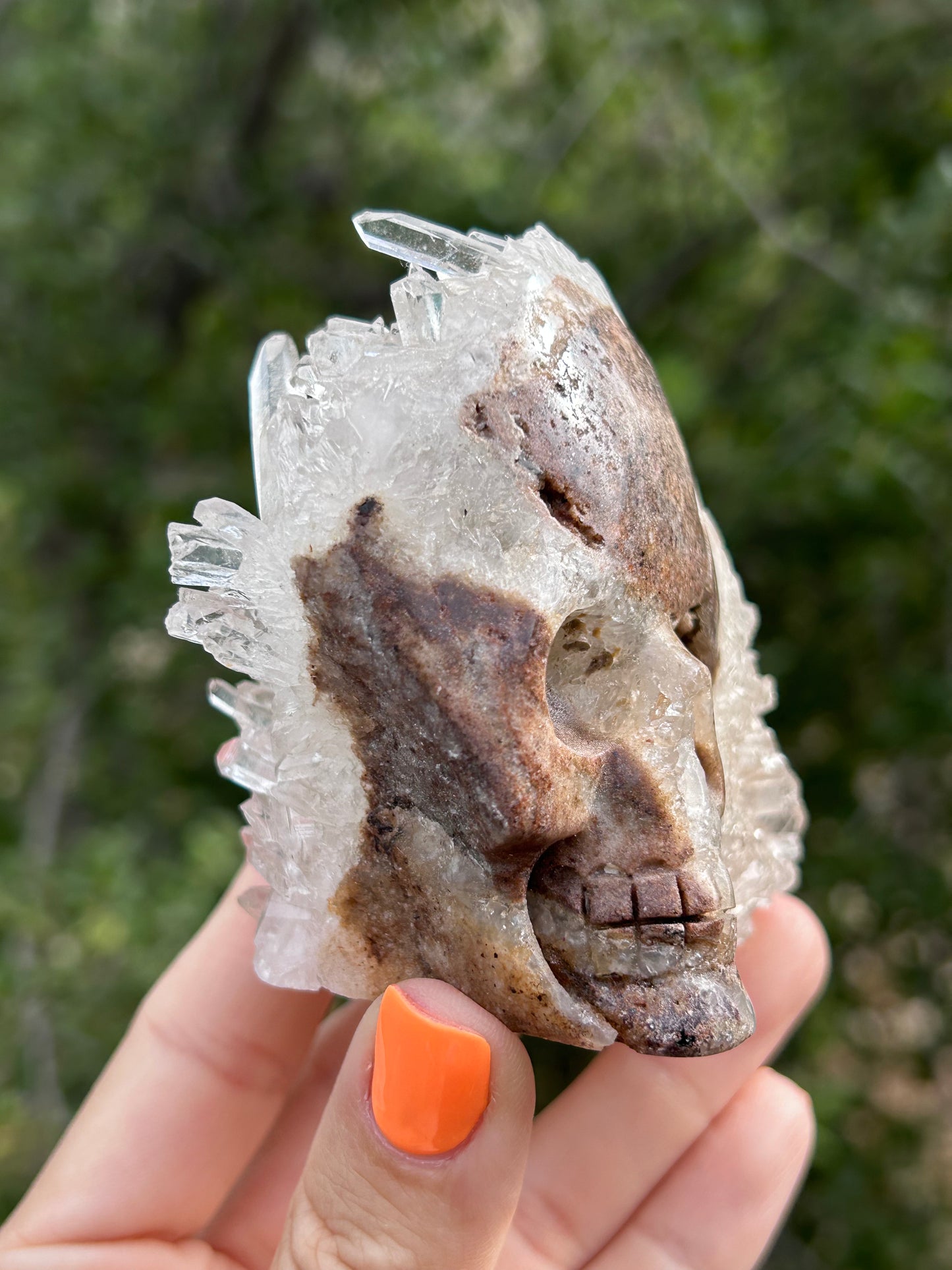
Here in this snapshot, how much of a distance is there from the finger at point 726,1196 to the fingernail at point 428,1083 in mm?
780

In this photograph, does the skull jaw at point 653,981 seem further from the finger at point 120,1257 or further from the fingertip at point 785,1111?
the finger at point 120,1257

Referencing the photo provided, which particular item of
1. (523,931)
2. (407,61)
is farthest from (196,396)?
(523,931)

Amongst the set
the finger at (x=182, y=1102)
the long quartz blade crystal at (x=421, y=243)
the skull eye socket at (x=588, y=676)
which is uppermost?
the long quartz blade crystal at (x=421, y=243)

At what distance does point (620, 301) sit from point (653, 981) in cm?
218

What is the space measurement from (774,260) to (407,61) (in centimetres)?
117

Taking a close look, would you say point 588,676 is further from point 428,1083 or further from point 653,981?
point 428,1083

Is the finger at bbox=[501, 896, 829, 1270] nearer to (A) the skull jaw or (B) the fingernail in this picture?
(A) the skull jaw

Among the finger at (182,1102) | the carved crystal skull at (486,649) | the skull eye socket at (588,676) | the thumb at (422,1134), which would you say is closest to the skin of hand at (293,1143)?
the finger at (182,1102)

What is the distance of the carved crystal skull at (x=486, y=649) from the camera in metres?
1.25

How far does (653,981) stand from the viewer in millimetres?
1293

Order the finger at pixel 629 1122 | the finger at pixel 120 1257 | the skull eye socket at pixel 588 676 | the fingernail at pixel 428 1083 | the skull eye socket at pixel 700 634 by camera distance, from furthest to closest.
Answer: the finger at pixel 629 1122 < the finger at pixel 120 1257 < the skull eye socket at pixel 700 634 < the skull eye socket at pixel 588 676 < the fingernail at pixel 428 1083

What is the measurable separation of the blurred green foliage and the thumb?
1.18m

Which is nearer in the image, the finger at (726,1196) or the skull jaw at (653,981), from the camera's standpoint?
the skull jaw at (653,981)

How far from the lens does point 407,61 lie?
10.1 ft
